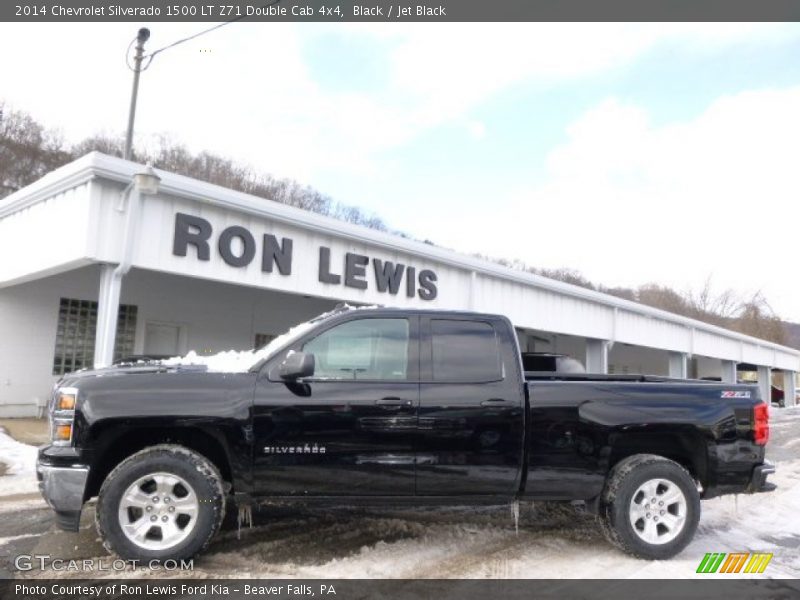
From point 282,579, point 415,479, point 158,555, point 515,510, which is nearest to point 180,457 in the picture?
point 158,555

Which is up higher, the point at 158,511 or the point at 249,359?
the point at 249,359

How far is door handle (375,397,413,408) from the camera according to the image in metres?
4.57

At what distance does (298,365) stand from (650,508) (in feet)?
9.66

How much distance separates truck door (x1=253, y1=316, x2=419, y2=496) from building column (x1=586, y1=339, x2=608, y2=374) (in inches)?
685

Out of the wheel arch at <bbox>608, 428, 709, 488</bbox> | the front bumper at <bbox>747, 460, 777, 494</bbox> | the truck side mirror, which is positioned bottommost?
the front bumper at <bbox>747, 460, 777, 494</bbox>

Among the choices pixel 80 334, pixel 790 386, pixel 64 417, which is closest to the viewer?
pixel 64 417

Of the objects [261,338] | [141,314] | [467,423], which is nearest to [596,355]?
[261,338]

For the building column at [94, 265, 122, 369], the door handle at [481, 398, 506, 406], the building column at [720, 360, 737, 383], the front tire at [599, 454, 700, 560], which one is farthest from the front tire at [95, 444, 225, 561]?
the building column at [720, 360, 737, 383]

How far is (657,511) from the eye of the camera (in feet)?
15.8

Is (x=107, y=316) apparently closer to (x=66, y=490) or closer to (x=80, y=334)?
(x=80, y=334)

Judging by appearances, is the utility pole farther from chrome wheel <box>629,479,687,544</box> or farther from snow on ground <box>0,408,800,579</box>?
chrome wheel <box>629,479,687,544</box>

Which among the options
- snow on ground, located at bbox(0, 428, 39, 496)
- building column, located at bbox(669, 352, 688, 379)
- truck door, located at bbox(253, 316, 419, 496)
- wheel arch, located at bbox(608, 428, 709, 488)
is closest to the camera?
truck door, located at bbox(253, 316, 419, 496)

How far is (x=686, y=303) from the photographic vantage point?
7112 centimetres

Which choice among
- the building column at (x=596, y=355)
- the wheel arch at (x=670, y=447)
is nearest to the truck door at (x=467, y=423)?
the wheel arch at (x=670, y=447)
